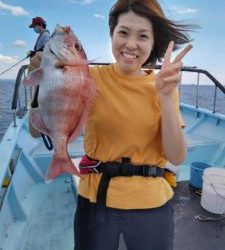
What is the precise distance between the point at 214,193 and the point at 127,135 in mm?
1941

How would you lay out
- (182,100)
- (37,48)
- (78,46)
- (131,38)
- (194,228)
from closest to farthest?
(78,46)
(131,38)
(194,228)
(37,48)
(182,100)

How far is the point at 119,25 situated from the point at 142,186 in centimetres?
86

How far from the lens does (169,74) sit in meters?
1.32

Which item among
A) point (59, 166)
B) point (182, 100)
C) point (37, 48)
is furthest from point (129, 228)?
point (182, 100)

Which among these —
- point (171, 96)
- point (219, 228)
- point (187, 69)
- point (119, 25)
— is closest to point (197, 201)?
point (219, 228)

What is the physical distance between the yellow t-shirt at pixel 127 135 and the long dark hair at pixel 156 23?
266 mm

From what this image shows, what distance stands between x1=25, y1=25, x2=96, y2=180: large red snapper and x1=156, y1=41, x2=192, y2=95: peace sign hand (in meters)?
0.32

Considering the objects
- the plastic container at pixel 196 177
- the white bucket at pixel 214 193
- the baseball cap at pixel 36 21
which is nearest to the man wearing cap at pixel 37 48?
the baseball cap at pixel 36 21

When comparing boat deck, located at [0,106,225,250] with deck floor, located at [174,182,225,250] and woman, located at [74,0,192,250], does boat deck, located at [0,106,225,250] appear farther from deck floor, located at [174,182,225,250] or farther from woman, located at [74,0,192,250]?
woman, located at [74,0,192,250]

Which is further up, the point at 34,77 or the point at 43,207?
the point at 34,77

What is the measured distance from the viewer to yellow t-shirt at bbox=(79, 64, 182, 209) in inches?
59.3

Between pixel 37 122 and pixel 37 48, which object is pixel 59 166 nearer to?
pixel 37 122

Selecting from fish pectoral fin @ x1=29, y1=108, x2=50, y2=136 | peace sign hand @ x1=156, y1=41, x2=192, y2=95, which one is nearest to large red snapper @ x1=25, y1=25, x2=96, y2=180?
fish pectoral fin @ x1=29, y1=108, x2=50, y2=136

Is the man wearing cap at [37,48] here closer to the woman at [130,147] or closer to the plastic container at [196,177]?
the woman at [130,147]
